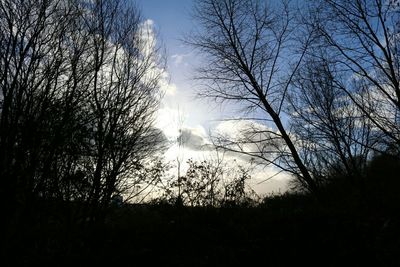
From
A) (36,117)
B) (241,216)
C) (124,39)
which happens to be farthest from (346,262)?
(124,39)

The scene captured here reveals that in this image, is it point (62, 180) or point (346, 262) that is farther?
point (62, 180)

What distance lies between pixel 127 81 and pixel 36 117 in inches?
143

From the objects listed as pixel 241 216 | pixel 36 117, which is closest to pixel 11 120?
pixel 36 117

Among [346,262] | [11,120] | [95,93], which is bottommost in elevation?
[346,262]

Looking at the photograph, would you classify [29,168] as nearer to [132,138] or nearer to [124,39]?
[132,138]

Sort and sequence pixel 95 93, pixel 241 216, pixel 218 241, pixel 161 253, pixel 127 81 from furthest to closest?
pixel 127 81 < pixel 241 216 < pixel 95 93 < pixel 218 241 < pixel 161 253

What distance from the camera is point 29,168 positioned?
4629mm

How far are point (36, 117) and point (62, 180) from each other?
5.52 feet

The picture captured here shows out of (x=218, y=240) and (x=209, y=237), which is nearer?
(x=218, y=240)

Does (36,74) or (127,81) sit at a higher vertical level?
(127,81)

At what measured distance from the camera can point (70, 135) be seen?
553cm

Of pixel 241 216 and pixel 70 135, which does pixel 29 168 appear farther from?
pixel 241 216

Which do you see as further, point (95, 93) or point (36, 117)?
point (95, 93)

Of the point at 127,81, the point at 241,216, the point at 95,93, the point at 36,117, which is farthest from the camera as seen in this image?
the point at 127,81
